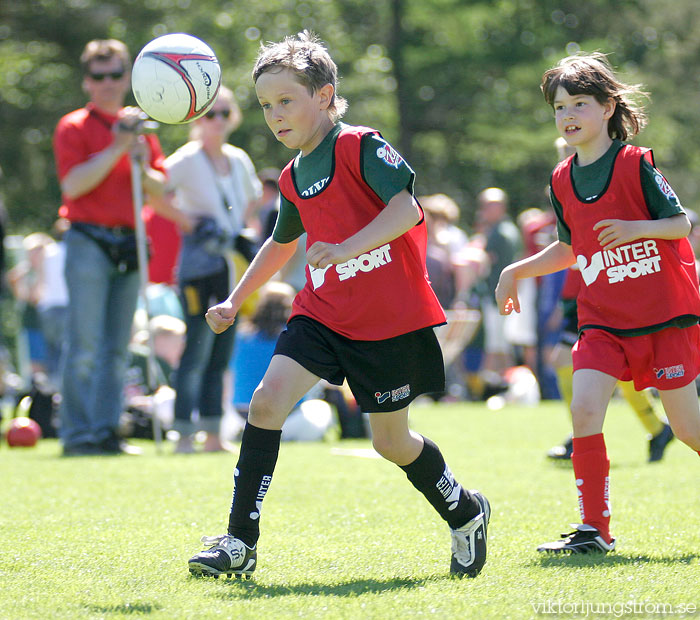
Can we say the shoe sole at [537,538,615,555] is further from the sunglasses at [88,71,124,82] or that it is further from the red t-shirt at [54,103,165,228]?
the sunglasses at [88,71,124,82]

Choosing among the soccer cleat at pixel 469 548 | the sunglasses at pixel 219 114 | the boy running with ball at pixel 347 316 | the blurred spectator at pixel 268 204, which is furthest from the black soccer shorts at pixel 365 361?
the blurred spectator at pixel 268 204

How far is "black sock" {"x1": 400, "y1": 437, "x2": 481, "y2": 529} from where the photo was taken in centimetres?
437

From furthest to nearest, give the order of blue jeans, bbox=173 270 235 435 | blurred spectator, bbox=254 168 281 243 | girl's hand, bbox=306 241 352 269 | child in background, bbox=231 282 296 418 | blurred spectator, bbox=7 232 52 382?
1. blurred spectator, bbox=7 232 52 382
2. blurred spectator, bbox=254 168 281 243
3. child in background, bbox=231 282 296 418
4. blue jeans, bbox=173 270 235 435
5. girl's hand, bbox=306 241 352 269

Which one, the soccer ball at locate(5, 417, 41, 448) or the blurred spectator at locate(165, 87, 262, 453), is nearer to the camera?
the blurred spectator at locate(165, 87, 262, 453)

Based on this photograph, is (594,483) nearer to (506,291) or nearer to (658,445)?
(506,291)

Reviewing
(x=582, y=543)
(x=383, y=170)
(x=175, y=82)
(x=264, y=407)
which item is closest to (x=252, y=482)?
(x=264, y=407)

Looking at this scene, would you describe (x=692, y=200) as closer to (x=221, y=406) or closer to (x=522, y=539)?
(x=221, y=406)

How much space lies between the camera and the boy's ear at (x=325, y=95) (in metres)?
4.38

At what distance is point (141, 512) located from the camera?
5605mm

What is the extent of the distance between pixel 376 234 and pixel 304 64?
0.73 meters

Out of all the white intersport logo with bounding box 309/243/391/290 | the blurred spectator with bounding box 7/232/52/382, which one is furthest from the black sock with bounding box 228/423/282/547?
the blurred spectator with bounding box 7/232/52/382

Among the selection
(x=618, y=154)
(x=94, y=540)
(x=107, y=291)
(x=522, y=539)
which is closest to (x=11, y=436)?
(x=107, y=291)

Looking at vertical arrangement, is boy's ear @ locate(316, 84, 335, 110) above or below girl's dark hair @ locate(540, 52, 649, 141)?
below

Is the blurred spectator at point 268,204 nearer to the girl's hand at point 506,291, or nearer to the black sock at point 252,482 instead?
the girl's hand at point 506,291
